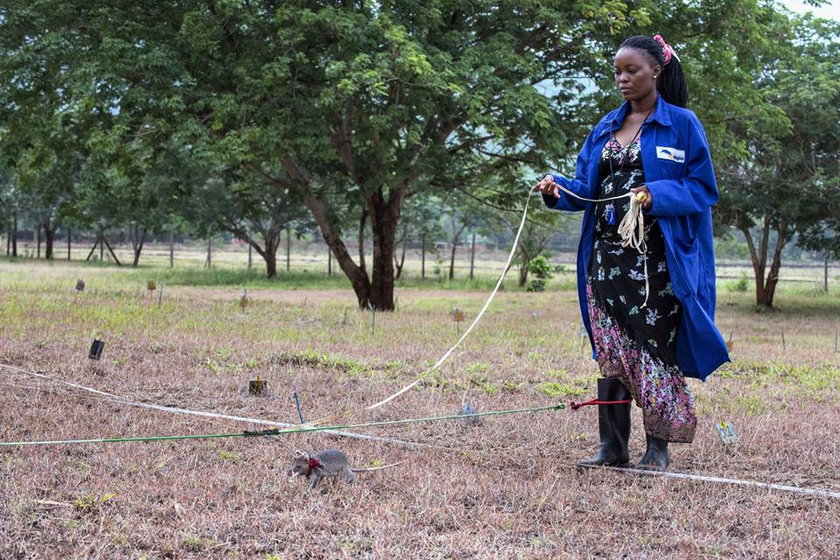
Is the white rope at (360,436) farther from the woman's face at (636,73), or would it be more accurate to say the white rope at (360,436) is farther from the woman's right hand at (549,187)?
the woman's face at (636,73)

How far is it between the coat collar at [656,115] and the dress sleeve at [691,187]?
0.36 feet

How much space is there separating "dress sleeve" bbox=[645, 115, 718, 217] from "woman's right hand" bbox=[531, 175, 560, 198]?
45 cm

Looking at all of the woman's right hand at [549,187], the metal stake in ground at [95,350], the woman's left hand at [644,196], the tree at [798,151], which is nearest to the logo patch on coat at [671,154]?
the woman's left hand at [644,196]

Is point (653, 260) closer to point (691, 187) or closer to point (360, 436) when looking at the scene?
point (691, 187)

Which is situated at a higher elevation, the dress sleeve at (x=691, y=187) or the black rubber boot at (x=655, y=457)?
the dress sleeve at (x=691, y=187)

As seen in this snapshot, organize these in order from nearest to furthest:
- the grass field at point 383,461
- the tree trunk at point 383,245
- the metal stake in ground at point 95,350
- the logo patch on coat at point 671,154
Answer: the grass field at point 383,461 → the logo patch on coat at point 671,154 → the metal stake in ground at point 95,350 → the tree trunk at point 383,245

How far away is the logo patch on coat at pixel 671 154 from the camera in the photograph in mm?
3670

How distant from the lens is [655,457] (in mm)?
3793

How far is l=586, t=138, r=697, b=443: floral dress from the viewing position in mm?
3689

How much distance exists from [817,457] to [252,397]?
10.7 feet

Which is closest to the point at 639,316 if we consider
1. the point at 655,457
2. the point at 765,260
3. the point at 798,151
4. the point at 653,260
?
the point at 653,260

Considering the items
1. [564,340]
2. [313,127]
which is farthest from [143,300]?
[564,340]

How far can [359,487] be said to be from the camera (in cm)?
337

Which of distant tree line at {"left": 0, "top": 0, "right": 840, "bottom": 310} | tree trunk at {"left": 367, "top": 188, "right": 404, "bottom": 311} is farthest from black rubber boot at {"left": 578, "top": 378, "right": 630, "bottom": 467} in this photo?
tree trunk at {"left": 367, "top": 188, "right": 404, "bottom": 311}
